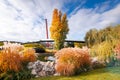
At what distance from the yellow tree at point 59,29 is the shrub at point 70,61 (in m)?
19.4

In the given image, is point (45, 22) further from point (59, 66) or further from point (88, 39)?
point (59, 66)

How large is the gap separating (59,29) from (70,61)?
20197 mm

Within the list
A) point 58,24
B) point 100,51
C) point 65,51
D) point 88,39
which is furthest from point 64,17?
point 65,51

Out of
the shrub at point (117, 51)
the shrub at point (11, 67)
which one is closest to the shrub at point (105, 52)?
the shrub at point (117, 51)

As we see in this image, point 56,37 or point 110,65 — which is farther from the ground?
point 56,37

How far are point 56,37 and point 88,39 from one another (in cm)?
1492

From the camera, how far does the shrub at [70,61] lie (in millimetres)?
10141

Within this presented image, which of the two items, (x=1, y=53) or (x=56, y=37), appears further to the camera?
(x=56, y=37)

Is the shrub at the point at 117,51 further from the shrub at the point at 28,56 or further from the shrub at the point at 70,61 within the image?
the shrub at the point at 28,56

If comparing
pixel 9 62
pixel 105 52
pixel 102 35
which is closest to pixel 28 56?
pixel 9 62

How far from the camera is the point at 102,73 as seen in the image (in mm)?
9883

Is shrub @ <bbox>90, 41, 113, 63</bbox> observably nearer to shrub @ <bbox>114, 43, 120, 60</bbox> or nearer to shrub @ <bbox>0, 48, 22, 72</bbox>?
shrub @ <bbox>114, 43, 120, 60</bbox>

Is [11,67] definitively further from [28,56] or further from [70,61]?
[70,61]

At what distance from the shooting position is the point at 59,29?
3034 centimetres
